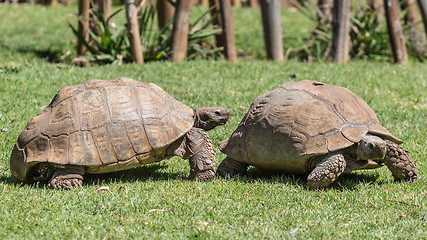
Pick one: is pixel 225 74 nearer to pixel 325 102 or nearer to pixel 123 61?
pixel 123 61

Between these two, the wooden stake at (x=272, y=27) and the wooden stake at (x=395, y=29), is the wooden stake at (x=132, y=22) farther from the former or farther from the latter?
the wooden stake at (x=395, y=29)

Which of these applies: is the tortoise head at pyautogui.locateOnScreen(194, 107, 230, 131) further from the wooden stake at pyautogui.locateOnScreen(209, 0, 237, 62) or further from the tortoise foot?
the wooden stake at pyautogui.locateOnScreen(209, 0, 237, 62)

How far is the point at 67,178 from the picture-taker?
5.34 metres

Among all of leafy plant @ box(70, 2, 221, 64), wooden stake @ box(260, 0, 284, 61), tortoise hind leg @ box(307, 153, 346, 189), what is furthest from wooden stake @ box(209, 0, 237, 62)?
tortoise hind leg @ box(307, 153, 346, 189)

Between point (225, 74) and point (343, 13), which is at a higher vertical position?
point (343, 13)

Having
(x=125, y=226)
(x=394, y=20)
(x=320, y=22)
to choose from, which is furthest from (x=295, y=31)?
(x=125, y=226)

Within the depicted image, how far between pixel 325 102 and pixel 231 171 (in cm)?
128

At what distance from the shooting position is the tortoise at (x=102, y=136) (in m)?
5.30

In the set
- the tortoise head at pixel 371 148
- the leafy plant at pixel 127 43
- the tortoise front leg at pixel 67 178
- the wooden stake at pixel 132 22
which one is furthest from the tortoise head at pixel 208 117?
the leafy plant at pixel 127 43

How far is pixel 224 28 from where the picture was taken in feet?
37.3

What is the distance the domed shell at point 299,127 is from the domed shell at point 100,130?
0.71 metres

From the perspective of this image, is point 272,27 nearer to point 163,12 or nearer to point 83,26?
point 163,12

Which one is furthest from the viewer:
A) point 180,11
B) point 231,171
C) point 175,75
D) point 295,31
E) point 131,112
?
point 295,31

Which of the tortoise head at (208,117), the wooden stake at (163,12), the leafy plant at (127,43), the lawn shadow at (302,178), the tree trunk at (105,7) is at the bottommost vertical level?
the lawn shadow at (302,178)
